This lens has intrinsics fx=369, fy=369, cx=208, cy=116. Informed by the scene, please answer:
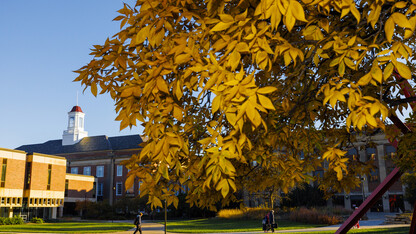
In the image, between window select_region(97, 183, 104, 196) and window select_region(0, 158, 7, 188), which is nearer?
window select_region(0, 158, 7, 188)

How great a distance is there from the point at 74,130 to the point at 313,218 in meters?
58.5

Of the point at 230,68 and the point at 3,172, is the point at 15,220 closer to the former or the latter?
the point at 3,172

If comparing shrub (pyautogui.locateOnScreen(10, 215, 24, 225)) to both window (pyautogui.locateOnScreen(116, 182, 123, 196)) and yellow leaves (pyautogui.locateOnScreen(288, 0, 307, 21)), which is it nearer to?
window (pyautogui.locateOnScreen(116, 182, 123, 196))

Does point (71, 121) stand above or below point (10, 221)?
above

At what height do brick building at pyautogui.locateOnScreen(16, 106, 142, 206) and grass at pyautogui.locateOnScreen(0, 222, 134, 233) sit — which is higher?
brick building at pyautogui.locateOnScreen(16, 106, 142, 206)

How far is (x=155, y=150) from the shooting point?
3064mm

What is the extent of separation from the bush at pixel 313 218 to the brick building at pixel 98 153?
119ft

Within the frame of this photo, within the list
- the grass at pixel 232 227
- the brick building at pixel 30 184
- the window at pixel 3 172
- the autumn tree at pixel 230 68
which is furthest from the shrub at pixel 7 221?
the autumn tree at pixel 230 68

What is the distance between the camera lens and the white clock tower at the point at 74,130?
76562 millimetres

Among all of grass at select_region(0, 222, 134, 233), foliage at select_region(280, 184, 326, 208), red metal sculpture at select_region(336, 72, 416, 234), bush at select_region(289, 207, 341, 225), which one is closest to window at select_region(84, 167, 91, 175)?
grass at select_region(0, 222, 134, 233)

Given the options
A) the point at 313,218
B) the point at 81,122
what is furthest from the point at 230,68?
the point at 81,122

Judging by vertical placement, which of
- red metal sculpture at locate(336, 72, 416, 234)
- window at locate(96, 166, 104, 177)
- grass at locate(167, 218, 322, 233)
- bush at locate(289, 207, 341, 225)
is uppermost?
window at locate(96, 166, 104, 177)

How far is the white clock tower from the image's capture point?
3014 inches

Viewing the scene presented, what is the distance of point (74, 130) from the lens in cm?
7650
